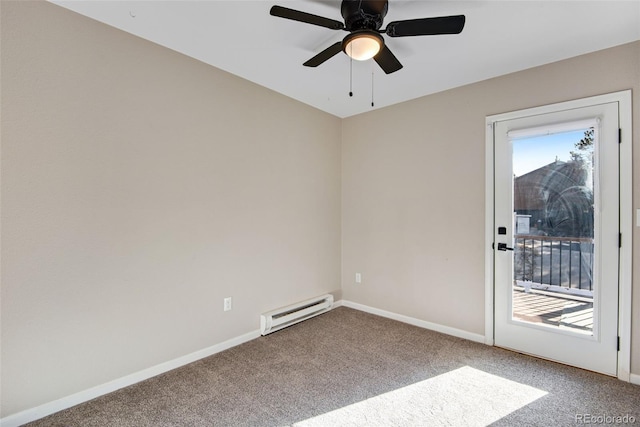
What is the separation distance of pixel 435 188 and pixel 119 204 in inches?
115

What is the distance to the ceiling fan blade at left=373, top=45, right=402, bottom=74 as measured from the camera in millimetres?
1845

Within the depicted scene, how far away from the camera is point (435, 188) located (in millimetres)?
3168

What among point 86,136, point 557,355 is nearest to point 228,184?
point 86,136

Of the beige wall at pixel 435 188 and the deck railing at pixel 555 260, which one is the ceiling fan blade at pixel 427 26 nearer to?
the beige wall at pixel 435 188

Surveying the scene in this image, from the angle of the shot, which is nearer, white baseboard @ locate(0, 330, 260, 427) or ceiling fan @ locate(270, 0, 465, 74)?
ceiling fan @ locate(270, 0, 465, 74)

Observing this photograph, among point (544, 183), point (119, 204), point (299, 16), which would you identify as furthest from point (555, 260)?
point (119, 204)

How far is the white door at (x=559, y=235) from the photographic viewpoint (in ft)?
7.47

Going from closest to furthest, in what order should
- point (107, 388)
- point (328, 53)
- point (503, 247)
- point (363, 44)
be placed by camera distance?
1. point (363, 44)
2. point (328, 53)
3. point (107, 388)
4. point (503, 247)

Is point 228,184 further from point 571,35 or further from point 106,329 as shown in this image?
point 571,35

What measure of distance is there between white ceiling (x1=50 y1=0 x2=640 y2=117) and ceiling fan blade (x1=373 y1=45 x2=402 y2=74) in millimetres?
281

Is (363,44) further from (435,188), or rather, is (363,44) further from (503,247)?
(503,247)

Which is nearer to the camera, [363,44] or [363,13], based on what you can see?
[363,13]

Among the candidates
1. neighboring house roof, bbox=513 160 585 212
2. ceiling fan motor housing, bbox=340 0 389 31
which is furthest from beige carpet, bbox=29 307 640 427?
ceiling fan motor housing, bbox=340 0 389 31

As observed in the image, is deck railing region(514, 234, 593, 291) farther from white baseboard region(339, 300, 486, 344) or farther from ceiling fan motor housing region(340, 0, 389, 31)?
ceiling fan motor housing region(340, 0, 389, 31)
